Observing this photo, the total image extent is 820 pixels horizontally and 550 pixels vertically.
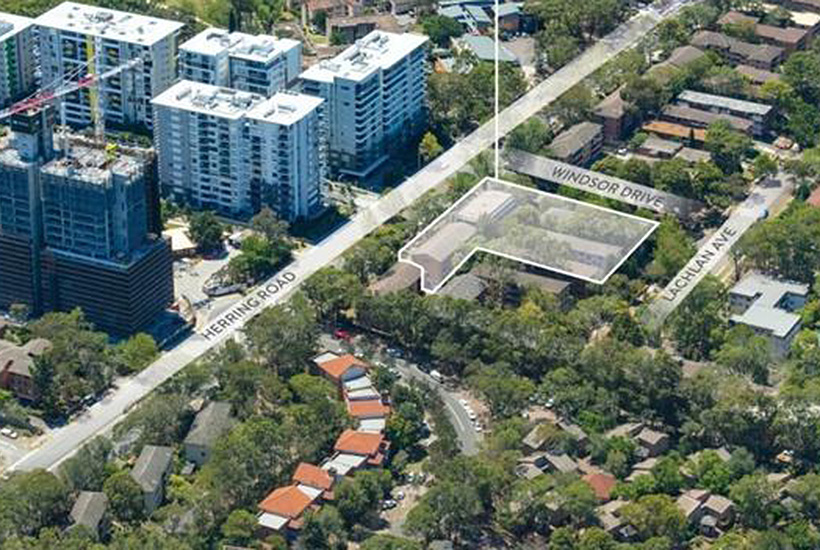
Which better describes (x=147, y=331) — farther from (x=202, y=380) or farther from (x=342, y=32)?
(x=342, y=32)

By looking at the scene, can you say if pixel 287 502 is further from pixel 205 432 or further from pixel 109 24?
pixel 109 24

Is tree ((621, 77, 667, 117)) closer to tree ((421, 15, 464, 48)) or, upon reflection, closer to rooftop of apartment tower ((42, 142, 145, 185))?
tree ((421, 15, 464, 48))

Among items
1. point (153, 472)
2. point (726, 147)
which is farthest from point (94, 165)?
point (726, 147)

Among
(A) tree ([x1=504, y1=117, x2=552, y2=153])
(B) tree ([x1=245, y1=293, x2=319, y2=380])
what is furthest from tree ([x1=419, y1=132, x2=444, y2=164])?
(B) tree ([x1=245, y1=293, x2=319, y2=380])

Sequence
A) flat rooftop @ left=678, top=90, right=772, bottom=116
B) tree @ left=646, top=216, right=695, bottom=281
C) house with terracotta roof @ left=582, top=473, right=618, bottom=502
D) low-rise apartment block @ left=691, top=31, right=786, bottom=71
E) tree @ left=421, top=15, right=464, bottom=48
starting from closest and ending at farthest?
house with terracotta roof @ left=582, top=473, right=618, bottom=502 < tree @ left=646, top=216, right=695, bottom=281 < flat rooftop @ left=678, top=90, right=772, bottom=116 < low-rise apartment block @ left=691, top=31, right=786, bottom=71 < tree @ left=421, top=15, right=464, bottom=48

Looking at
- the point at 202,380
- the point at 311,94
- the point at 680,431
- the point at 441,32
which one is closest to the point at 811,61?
the point at 441,32

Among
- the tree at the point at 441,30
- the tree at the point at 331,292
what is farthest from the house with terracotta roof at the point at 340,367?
the tree at the point at 441,30

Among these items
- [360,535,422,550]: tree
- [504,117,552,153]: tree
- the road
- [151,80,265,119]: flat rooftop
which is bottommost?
the road
